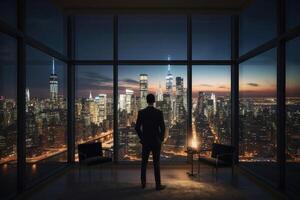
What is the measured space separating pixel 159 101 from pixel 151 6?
2.38 metres

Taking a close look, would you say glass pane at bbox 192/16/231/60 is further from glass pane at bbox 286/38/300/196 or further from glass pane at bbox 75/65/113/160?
glass pane at bbox 286/38/300/196

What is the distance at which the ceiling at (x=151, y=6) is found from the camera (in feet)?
22.0

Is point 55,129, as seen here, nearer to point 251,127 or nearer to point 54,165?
point 54,165

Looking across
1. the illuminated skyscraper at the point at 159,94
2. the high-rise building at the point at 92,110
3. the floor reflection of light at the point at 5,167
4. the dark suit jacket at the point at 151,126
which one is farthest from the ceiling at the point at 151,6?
the floor reflection of light at the point at 5,167

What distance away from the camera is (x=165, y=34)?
25.3 feet

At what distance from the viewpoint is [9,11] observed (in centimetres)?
459

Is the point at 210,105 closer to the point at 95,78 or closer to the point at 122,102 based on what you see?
the point at 122,102

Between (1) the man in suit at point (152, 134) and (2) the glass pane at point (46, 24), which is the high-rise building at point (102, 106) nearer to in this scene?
(2) the glass pane at point (46, 24)

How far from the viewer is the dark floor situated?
5.12 m

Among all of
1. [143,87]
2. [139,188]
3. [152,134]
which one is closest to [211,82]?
[143,87]

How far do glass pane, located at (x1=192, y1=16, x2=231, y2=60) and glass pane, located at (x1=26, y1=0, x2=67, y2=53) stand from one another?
331cm

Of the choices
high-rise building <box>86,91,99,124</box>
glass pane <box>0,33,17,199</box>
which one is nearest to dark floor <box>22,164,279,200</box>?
glass pane <box>0,33,17,199</box>

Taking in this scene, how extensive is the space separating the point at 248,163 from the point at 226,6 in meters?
3.73

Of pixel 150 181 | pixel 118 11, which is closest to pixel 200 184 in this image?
pixel 150 181
